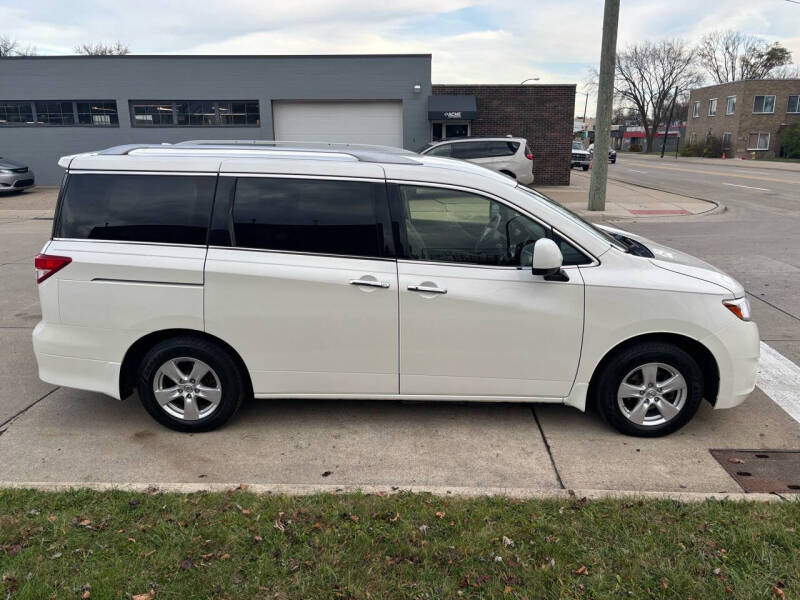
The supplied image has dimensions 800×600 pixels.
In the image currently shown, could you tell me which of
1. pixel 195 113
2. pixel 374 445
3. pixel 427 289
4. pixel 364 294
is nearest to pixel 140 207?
pixel 364 294

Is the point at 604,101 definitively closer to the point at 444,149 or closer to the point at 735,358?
the point at 444,149

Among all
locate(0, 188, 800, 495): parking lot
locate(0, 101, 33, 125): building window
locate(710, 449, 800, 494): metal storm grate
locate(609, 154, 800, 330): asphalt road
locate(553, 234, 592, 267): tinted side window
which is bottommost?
locate(0, 188, 800, 495): parking lot

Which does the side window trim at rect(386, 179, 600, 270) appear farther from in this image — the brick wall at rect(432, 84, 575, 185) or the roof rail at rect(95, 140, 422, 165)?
the brick wall at rect(432, 84, 575, 185)

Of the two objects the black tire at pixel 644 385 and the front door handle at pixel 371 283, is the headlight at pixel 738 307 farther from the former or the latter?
the front door handle at pixel 371 283

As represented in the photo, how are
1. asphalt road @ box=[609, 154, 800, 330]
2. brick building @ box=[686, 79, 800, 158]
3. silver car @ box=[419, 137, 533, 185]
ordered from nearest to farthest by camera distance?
asphalt road @ box=[609, 154, 800, 330]
silver car @ box=[419, 137, 533, 185]
brick building @ box=[686, 79, 800, 158]

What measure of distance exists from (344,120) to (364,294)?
20.9 metres

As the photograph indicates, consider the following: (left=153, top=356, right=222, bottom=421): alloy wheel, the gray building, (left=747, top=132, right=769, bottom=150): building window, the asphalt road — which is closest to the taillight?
(left=153, top=356, right=222, bottom=421): alloy wheel

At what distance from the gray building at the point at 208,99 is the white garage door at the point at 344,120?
0.04 m

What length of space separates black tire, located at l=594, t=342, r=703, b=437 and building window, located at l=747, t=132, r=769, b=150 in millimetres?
61866

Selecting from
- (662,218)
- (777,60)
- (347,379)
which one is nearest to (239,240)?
(347,379)

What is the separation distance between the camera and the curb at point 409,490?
10.9 feet

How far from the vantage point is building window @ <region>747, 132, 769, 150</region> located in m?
55.5

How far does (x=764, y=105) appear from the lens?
2176 inches

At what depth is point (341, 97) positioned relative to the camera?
2312 cm
